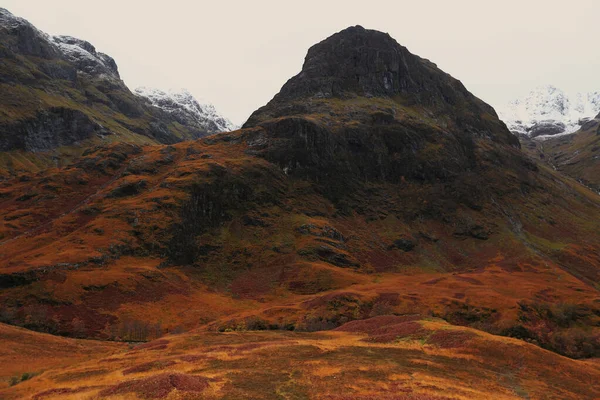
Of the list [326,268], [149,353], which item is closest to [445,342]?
[149,353]

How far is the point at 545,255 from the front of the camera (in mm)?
153125

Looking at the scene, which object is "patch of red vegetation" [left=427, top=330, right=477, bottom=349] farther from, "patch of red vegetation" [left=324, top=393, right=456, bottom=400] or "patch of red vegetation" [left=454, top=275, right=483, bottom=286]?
"patch of red vegetation" [left=454, top=275, right=483, bottom=286]

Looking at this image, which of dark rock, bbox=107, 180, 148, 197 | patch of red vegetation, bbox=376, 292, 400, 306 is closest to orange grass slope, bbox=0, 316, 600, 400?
patch of red vegetation, bbox=376, 292, 400, 306

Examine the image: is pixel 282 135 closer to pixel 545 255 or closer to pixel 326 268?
pixel 326 268

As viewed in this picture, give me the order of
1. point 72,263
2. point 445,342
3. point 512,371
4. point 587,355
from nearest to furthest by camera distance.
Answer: point 512,371
point 445,342
point 587,355
point 72,263

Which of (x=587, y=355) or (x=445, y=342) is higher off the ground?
(x=445, y=342)

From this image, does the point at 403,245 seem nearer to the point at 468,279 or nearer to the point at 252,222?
the point at 468,279

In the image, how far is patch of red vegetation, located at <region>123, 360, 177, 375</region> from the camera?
129 feet

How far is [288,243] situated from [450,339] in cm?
9094

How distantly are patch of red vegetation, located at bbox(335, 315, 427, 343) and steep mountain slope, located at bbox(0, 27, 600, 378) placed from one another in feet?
48.2

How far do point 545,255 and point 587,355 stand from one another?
322ft

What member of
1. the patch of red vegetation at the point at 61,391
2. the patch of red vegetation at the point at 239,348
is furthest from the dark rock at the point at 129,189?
the patch of red vegetation at the point at 61,391

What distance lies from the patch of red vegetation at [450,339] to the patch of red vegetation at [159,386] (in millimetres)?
29687

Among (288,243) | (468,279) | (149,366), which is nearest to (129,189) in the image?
(288,243)
